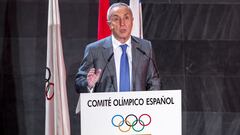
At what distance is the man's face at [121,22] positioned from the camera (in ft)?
16.2

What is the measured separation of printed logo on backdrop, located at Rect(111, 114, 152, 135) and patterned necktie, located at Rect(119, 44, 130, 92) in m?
0.75

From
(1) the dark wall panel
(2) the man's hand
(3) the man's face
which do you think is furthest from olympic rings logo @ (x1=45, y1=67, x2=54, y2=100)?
(3) the man's face

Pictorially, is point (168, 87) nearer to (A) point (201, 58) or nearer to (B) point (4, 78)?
(A) point (201, 58)

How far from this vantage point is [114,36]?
16.4 ft

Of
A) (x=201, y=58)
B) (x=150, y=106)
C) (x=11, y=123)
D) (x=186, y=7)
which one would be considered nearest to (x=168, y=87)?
(x=201, y=58)

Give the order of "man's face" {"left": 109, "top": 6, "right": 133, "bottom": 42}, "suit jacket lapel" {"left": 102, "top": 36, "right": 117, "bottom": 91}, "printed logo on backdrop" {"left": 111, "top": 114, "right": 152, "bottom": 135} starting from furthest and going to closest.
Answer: "suit jacket lapel" {"left": 102, "top": 36, "right": 117, "bottom": 91}
"man's face" {"left": 109, "top": 6, "right": 133, "bottom": 42}
"printed logo on backdrop" {"left": 111, "top": 114, "right": 152, "bottom": 135}

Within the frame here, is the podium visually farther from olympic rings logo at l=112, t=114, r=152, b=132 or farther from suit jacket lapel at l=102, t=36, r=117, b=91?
suit jacket lapel at l=102, t=36, r=117, b=91

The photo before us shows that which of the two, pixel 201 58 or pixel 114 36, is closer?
pixel 114 36

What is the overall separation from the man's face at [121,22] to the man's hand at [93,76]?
443 mm

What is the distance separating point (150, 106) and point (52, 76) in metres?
1.27

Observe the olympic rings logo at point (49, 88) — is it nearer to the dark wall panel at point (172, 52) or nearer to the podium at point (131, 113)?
the dark wall panel at point (172, 52)

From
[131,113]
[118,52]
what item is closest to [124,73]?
[118,52]

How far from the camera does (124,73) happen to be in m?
5.04

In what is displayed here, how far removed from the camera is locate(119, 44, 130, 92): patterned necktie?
5020 millimetres
